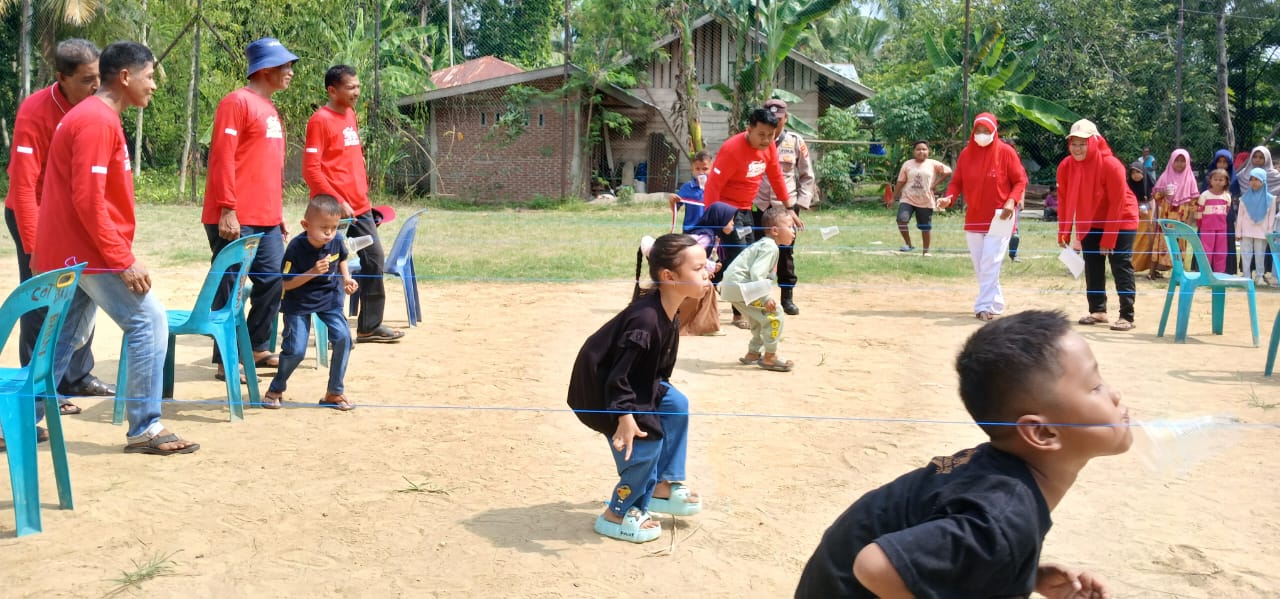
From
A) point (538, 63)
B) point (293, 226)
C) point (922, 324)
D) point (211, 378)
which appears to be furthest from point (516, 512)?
point (538, 63)

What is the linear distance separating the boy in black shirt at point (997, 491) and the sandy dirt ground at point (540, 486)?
372 mm

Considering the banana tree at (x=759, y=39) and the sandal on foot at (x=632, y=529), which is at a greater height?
the banana tree at (x=759, y=39)

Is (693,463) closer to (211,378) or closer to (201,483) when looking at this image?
(201,483)

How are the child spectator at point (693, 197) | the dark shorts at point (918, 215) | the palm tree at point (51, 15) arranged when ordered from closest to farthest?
1. the child spectator at point (693, 197)
2. the dark shorts at point (918, 215)
3. the palm tree at point (51, 15)

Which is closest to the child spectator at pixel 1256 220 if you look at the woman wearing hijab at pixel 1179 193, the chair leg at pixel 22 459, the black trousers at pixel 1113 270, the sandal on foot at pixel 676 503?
the woman wearing hijab at pixel 1179 193

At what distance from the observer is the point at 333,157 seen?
25.0 feet

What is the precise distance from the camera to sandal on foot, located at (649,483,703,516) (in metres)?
4.45

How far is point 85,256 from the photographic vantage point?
4930mm

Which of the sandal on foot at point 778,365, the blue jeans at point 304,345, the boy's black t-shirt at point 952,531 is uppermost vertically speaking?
the boy's black t-shirt at point 952,531

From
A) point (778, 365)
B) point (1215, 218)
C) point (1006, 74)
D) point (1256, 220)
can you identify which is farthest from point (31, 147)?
point (1006, 74)

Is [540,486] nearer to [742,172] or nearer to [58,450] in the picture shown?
[58,450]

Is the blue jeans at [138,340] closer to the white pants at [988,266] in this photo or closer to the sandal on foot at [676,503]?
the sandal on foot at [676,503]

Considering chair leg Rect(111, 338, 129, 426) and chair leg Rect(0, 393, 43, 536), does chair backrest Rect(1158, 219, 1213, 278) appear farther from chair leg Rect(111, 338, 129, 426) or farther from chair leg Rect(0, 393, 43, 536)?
chair leg Rect(0, 393, 43, 536)

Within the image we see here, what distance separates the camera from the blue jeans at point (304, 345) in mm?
6027
